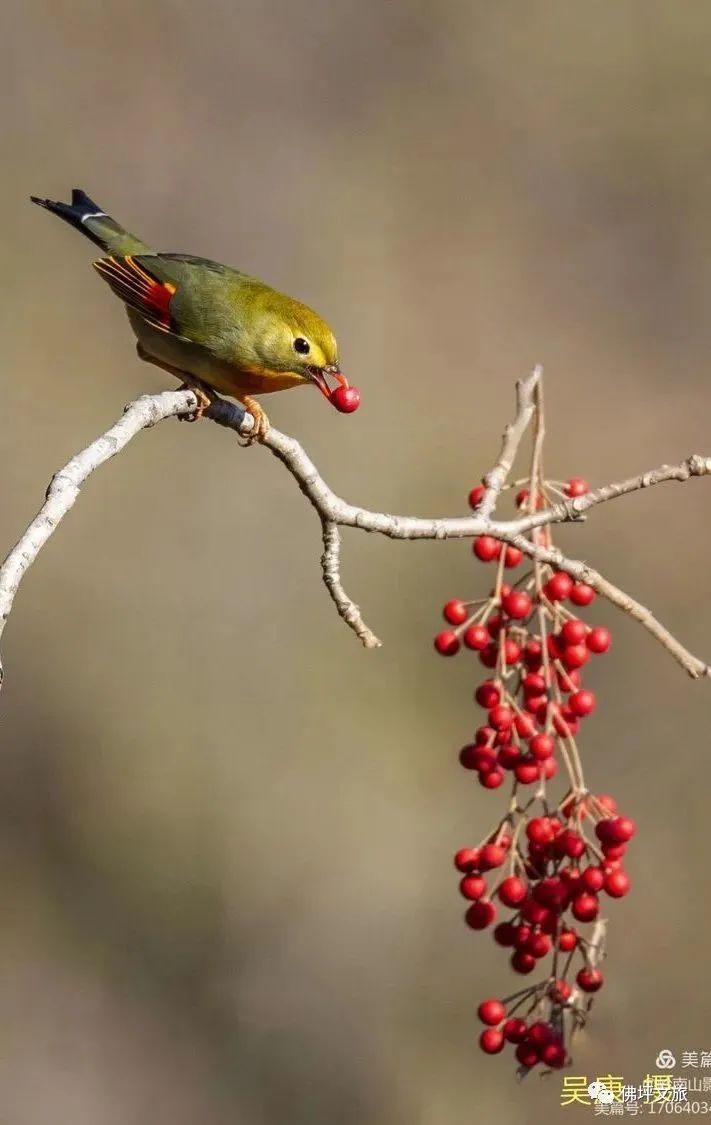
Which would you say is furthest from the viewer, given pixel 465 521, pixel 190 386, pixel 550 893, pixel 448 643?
pixel 190 386

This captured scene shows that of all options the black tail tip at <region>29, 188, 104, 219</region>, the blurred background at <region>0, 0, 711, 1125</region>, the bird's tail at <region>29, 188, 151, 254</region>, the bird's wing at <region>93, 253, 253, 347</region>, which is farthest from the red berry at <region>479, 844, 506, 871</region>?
the blurred background at <region>0, 0, 711, 1125</region>

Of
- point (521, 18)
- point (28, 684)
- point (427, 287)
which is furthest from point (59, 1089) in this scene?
point (521, 18)

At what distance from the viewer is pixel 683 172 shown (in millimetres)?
7293

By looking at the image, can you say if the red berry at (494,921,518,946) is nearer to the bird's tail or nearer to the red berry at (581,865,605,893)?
the red berry at (581,865,605,893)

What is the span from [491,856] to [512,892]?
0.24 feet

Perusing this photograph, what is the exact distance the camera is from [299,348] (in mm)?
2650

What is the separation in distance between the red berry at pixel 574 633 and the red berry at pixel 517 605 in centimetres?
8

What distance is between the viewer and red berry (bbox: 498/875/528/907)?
235cm

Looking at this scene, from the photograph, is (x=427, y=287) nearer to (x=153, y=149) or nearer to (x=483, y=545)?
(x=153, y=149)

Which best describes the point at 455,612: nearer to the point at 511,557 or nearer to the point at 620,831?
the point at 511,557

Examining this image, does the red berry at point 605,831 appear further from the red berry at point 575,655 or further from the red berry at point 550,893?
the red berry at point 575,655

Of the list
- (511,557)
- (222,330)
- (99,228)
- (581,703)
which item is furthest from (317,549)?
(581,703)

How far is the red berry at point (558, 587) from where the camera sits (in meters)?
2.40

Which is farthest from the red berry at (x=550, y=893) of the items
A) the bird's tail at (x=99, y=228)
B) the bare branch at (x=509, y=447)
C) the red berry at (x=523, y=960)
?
the bird's tail at (x=99, y=228)
